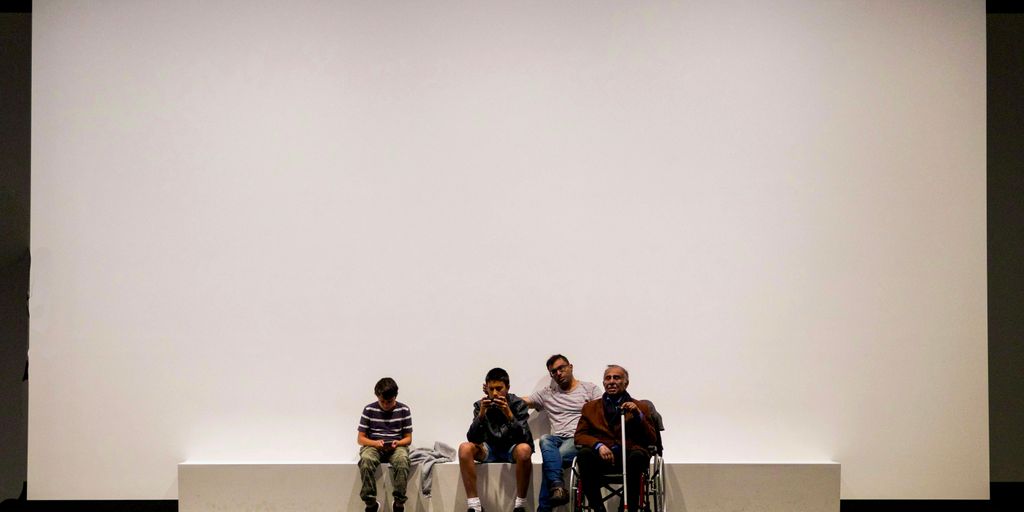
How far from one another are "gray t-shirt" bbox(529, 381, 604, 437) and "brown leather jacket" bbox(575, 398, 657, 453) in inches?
12.5

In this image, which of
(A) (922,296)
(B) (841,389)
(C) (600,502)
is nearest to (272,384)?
(C) (600,502)

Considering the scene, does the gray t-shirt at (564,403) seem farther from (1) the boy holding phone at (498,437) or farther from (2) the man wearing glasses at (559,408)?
(1) the boy holding phone at (498,437)

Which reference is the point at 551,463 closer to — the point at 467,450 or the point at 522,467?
the point at 522,467

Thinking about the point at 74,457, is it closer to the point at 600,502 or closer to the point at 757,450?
the point at 600,502

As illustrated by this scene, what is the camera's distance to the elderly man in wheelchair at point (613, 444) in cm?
566

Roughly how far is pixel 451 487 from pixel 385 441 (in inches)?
19.1

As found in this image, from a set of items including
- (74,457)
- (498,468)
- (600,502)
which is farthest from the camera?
(74,457)

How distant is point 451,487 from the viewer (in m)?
6.17

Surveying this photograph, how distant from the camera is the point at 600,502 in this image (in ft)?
18.5

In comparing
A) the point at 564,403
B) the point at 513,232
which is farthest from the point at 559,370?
the point at 513,232

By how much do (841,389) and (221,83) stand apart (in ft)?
14.7

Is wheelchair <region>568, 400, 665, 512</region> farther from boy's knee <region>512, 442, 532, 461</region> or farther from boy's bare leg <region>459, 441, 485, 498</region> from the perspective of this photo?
boy's bare leg <region>459, 441, 485, 498</region>

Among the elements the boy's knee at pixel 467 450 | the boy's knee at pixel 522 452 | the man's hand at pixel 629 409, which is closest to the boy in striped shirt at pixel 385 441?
the boy's knee at pixel 467 450

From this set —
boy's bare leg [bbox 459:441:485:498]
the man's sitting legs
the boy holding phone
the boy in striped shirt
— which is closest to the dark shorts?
the boy holding phone
